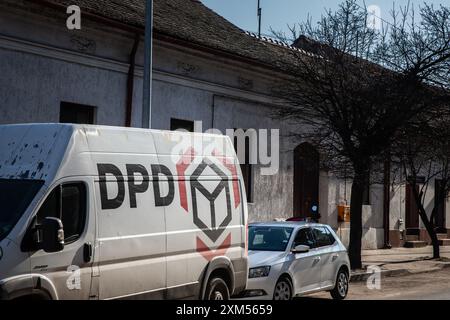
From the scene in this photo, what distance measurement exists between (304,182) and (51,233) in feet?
58.5

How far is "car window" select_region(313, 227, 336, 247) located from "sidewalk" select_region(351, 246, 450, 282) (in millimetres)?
4016

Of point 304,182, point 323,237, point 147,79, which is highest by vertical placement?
point 147,79

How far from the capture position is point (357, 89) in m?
17.8

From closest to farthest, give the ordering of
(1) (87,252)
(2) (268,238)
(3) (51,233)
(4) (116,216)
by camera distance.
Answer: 1. (3) (51,233)
2. (1) (87,252)
3. (4) (116,216)
4. (2) (268,238)

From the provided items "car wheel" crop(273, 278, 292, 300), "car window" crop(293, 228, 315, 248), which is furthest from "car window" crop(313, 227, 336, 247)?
"car wheel" crop(273, 278, 292, 300)

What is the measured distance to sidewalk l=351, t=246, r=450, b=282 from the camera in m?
19.2

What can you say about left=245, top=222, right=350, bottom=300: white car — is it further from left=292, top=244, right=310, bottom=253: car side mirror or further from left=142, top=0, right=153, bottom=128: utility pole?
left=142, top=0, right=153, bottom=128: utility pole

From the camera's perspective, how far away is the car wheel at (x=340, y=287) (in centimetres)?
1344

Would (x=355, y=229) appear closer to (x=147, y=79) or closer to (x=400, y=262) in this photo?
(x=400, y=262)

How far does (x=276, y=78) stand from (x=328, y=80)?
14.5ft
